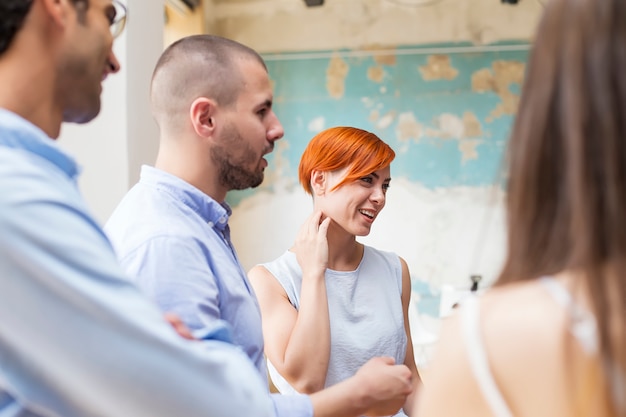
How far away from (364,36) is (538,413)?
238 inches

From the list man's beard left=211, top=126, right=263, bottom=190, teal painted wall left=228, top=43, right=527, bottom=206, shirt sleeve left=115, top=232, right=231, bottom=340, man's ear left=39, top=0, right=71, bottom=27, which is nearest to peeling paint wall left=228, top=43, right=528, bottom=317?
teal painted wall left=228, top=43, right=527, bottom=206

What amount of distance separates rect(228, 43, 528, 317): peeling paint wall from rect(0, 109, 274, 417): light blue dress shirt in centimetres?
543

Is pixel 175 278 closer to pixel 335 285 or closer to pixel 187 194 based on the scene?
pixel 187 194

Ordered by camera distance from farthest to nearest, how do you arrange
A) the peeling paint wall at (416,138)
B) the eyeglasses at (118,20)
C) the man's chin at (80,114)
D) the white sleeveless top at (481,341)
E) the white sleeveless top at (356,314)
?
the peeling paint wall at (416,138)
the white sleeveless top at (356,314)
the eyeglasses at (118,20)
the man's chin at (80,114)
the white sleeveless top at (481,341)

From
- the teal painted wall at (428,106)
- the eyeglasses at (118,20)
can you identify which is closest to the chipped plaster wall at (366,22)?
the teal painted wall at (428,106)

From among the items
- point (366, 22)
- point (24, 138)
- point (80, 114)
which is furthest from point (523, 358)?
point (366, 22)

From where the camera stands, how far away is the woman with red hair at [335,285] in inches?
84.4

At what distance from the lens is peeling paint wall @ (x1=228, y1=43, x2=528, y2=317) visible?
6.21m

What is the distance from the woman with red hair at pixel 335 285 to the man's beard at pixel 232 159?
63 cm

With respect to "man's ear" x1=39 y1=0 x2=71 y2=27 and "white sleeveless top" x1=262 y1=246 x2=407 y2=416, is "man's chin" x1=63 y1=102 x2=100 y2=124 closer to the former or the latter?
"man's ear" x1=39 y1=0 x2=71 y2=27

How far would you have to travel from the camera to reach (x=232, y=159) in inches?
65.7

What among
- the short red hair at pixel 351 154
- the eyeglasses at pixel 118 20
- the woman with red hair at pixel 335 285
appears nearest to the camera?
the eyeglasses at pixel 118 20

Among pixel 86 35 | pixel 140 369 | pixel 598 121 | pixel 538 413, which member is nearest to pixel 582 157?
pixel 598 121

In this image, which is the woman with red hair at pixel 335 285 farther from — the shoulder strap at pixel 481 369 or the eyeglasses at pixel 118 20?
the shoulder strap at pixel 481 369
